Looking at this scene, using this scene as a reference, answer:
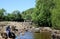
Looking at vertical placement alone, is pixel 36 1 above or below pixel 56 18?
above

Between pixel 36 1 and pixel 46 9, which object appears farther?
pixel 36 1

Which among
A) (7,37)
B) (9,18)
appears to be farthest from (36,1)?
(9,18)

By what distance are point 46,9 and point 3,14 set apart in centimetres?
8183

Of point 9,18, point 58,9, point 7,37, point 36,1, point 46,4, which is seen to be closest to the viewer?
point 7,37

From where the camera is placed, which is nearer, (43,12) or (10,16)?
(43,12)

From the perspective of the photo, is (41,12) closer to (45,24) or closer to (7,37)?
(45,24)

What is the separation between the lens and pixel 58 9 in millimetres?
53750

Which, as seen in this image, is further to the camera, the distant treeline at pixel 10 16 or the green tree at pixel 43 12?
the distant treeline at pixel 10 16

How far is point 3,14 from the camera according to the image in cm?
15750

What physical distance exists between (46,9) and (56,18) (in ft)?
79.5

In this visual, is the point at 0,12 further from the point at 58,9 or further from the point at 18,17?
the point at 58,9

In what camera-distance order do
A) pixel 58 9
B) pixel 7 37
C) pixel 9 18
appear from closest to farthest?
pixel 7 37, pixel 58 9, pixel 9 18

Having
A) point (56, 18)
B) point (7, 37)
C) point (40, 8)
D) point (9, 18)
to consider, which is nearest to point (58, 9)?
point (56, 18)

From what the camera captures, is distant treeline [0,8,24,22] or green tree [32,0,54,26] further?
distant treeline [0,8,24,22]
